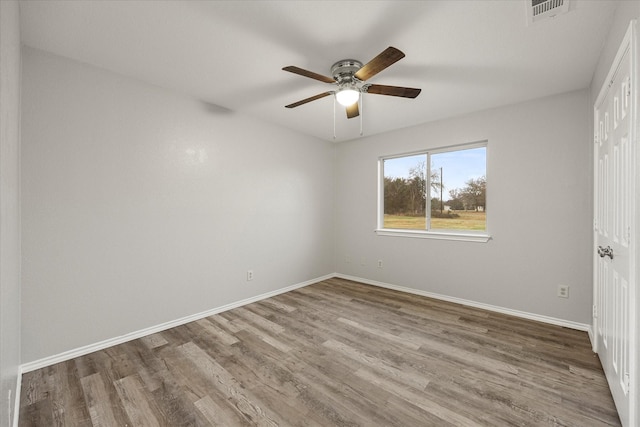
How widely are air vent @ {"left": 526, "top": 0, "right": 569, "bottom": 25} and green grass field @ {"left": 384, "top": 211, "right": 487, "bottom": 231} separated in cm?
220

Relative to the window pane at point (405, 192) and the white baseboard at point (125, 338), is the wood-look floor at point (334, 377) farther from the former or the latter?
the window pane at point (405, 192)

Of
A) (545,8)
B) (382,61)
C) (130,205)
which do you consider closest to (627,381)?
(545,8)

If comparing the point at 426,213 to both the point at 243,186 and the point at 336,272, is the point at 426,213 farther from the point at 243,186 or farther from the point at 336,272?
the point at 243,186

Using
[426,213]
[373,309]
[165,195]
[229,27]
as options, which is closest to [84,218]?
[165,195]

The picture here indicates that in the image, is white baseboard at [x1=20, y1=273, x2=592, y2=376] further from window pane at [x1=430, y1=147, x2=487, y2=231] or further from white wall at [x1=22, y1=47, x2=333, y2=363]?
window pane at [x1=430, y1=147, x2=487, y2=231]

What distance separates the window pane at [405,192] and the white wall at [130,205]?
181 centimetres

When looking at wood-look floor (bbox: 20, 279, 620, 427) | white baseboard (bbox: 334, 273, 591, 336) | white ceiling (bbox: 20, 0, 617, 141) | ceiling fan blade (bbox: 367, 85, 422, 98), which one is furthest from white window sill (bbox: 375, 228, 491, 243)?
ceiling fan blade (bbox: 367, 85, 422, 98)

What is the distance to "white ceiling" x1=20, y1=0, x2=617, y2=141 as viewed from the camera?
1.65 metres

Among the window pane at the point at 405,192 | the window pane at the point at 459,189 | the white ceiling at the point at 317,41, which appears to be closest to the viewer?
the white ceiling at the point at 317,41

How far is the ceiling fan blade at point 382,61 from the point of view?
1.60 m

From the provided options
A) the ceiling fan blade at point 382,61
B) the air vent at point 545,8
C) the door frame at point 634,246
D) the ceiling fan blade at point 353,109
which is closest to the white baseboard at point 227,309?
the door frame at point 634,246

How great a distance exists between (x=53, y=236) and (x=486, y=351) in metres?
3.70

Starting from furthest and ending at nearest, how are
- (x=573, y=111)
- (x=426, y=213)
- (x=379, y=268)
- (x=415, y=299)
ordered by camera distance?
(x=379, y=268) < (x=426, y=213) < (x=415, y=299) < (x=573, y=111)

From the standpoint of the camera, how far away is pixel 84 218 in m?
2.25
